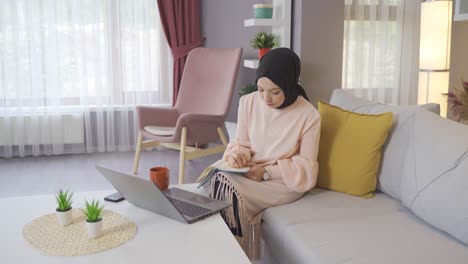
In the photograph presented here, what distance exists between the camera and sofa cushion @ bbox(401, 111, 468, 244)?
1622 millimetres

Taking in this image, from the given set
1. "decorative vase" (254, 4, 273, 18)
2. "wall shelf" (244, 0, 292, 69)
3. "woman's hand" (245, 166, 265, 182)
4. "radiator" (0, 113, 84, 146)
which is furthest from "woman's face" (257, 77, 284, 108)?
"radiator" (0, 113, 84, 146)

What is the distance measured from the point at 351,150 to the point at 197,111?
7.31ft

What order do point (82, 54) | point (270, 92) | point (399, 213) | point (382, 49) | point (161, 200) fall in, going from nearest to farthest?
point (161, 200), point (399, 213), point (270, 92), point (382, 49), point (82, 54)

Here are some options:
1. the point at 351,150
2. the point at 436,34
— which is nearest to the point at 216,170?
the point at 351,150

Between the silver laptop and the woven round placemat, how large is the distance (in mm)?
97

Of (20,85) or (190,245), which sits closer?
(190,245)

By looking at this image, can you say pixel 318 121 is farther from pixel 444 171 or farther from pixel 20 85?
pixel 20 85

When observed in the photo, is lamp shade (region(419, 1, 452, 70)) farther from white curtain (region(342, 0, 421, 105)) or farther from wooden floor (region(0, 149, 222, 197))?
wooden floor (region(0, 149, 222, 197))

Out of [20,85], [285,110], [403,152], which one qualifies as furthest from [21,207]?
[20,85]

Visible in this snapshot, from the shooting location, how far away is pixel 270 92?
217 cm

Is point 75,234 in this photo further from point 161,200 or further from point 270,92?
point 270,92

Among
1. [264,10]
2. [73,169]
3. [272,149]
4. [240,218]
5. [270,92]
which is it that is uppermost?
[264,10]

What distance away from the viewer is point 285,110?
2.24 meters

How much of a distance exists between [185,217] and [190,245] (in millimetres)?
205
